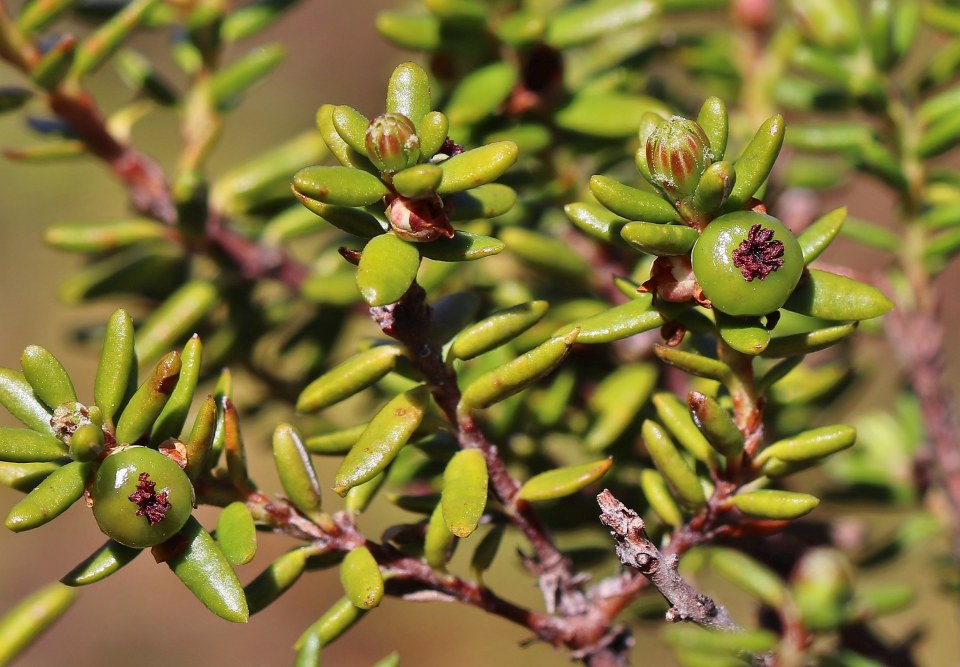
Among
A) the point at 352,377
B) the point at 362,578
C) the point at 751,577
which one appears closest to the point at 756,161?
the point at 352,377

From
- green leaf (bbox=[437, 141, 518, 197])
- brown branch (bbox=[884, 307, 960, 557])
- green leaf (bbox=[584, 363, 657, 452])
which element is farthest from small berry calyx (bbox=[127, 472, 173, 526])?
brown branch (bbox=[884, 307, 960, 557])

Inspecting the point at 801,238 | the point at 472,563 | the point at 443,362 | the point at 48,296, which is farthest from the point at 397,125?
the point at 48,296

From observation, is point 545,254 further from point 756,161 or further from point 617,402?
point 756,161

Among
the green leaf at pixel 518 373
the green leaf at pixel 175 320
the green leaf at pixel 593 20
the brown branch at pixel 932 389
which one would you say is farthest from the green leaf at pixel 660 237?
the brown branch at pixel 932 389

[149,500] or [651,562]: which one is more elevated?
[149,500]

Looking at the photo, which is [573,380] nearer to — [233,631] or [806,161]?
[806,161]

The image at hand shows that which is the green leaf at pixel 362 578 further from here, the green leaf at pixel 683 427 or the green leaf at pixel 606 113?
the green leaf at pixel 606 113
